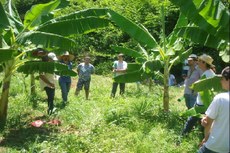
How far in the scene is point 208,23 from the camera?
6.26 metres

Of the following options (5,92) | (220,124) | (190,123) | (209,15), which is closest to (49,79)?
(5,92)

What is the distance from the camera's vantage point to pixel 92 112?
9852 millimetres

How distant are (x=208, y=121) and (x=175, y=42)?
5.33 m

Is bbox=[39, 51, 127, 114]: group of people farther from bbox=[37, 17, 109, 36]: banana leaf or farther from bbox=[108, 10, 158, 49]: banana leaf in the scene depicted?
bbox=[108, 10, 158, 49]: banana leaf

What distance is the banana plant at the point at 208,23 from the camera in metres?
5.74

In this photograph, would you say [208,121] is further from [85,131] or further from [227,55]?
[85,131]

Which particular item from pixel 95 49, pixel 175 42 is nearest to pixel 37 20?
pixel 175 42

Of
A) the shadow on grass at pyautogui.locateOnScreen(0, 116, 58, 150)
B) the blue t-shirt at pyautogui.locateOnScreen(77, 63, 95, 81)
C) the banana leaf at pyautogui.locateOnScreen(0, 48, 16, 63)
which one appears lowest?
the shadow on grass at pyautogui.locateOnScreen(0, 116, 58, 150)

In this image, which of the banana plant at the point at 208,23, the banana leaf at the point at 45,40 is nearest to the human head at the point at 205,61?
the banana plant at the point at 208,23

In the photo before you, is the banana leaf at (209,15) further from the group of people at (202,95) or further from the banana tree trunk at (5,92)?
the banana tree trunk at (5,92)

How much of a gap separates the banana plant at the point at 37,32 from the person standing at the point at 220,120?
3770 millimetres

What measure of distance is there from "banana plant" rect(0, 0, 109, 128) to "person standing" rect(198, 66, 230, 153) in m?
3.77

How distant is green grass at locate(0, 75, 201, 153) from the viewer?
278 inches

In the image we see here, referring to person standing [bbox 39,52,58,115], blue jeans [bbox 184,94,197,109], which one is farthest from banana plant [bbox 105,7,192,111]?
person standing [bbox 39,52,58,115]
